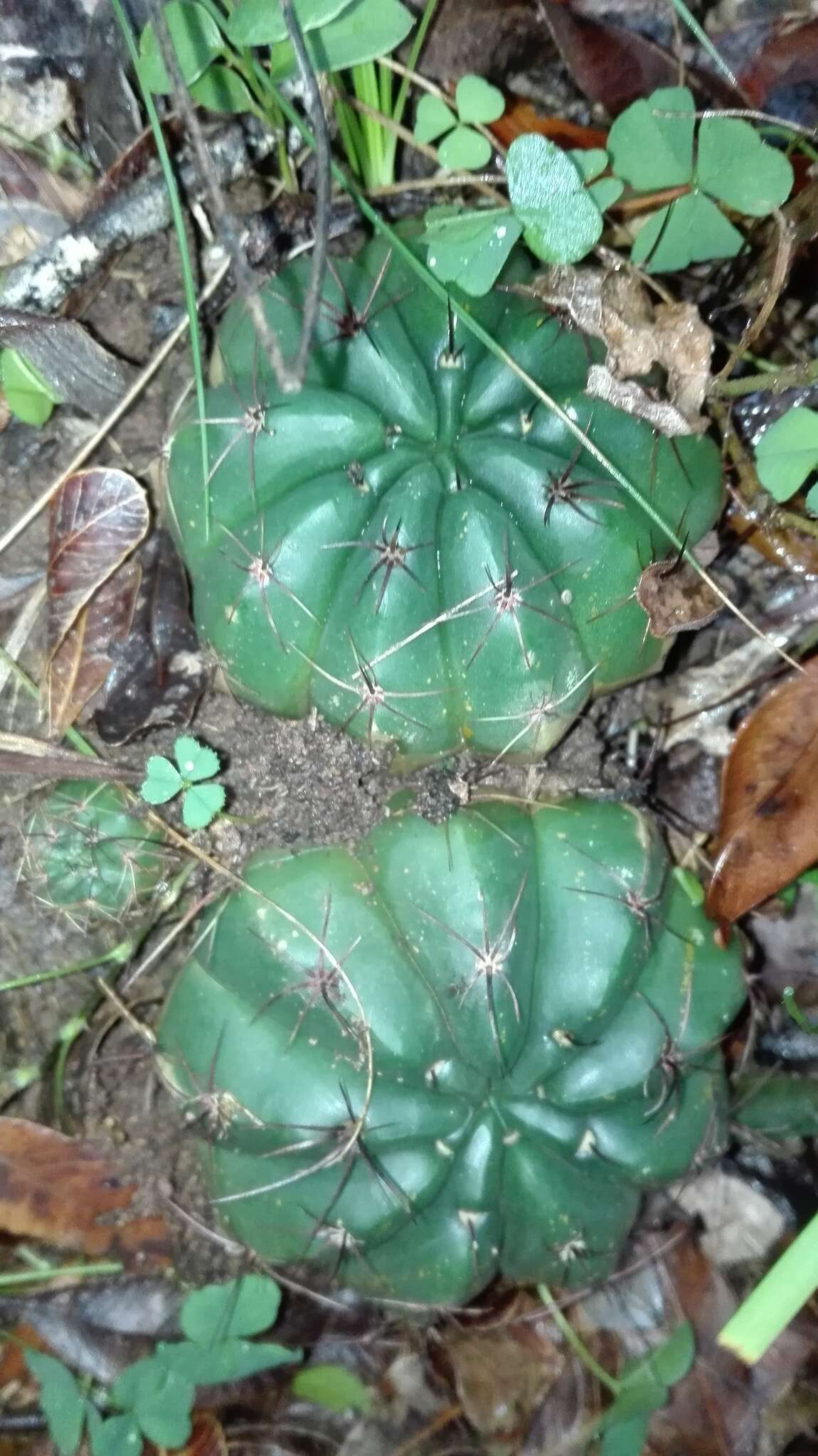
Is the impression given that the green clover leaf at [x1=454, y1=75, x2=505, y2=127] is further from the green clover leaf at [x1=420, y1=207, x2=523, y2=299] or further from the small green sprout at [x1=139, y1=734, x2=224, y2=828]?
the small green sprout at [x1=139, y1=734, x2=224, y2=828]

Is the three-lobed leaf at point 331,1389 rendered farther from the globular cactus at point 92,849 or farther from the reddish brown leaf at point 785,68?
the reddish brown leaf at point 785,68

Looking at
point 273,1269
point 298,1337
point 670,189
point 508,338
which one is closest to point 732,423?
point 670,189

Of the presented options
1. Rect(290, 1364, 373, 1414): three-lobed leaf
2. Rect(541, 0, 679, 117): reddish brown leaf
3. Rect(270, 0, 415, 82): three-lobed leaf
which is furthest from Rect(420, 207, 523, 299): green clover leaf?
Rect(290, 1364, 373, 1414): three-lobed leaf

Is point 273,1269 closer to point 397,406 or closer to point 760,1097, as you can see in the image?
point 760,1097

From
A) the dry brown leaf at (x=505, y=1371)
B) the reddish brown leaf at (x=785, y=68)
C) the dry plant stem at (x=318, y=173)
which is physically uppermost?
the dry plant stem at (x=318, y=173)

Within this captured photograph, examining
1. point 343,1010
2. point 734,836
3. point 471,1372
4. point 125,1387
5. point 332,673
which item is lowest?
point 471,1372

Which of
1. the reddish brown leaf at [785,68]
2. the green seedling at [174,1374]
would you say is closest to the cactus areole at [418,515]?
the reddish brown leaf at [785,68]

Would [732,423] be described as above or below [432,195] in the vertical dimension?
below
